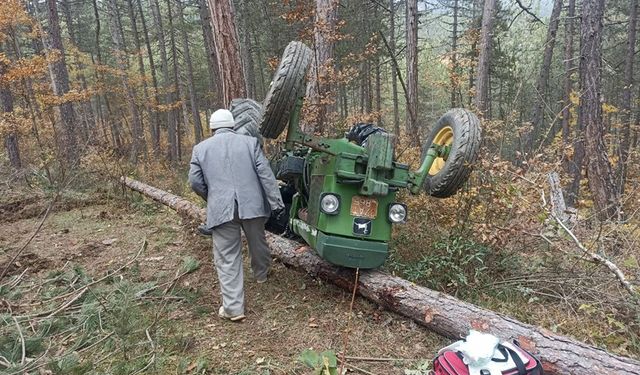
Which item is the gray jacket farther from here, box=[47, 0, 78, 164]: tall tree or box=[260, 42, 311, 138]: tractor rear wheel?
box=[47, 0, 78, 164]: tall tree

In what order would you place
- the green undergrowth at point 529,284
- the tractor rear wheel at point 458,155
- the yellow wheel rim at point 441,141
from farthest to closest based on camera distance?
1. the yellow wheel rim at point 441,141
2. the tractor rear wheel at point 458,155
3. the green undergrowth at point 529,284

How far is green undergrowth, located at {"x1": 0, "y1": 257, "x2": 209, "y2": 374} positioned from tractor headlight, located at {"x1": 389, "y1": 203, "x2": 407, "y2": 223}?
2.09 meters

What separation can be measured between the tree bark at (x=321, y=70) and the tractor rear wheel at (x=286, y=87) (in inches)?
157

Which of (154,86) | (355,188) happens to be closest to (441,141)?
(355,188)

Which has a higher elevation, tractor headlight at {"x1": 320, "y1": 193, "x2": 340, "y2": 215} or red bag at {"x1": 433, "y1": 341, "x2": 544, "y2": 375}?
tractor headlight at {"x1": 320, "y1": 193, "x2": 340, "y2": 215}

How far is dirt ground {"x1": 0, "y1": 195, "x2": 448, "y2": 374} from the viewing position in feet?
11.7

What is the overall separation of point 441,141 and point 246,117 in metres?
2.40

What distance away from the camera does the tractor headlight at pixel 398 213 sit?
13.7ft

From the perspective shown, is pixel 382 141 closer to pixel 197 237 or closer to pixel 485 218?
pixel 485 218

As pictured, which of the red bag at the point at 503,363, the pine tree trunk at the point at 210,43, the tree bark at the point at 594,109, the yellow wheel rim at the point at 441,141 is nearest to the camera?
the red bag at the point at 503,363

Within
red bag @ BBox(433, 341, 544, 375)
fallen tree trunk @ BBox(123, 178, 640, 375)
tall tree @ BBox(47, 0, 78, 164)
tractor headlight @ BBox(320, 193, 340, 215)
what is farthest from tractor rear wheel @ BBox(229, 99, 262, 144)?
tall tree @ BBox(47, 0, 78, 164)

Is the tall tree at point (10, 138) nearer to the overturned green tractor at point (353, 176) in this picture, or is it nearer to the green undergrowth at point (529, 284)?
the overturned green tractor at point (353, 176)

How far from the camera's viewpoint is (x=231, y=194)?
424 centimetres

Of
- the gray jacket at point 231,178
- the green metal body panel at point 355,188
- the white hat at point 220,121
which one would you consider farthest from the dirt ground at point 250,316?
the white hat at point 220,121
